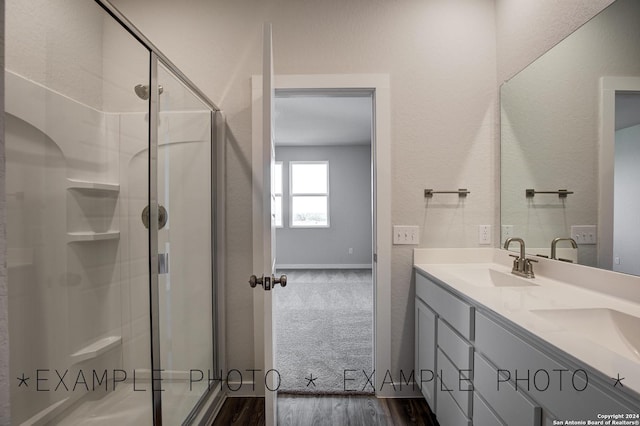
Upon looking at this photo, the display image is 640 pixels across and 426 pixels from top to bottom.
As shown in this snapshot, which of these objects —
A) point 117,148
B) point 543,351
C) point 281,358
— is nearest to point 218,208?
point 117,148

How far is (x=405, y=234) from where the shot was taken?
1.98m

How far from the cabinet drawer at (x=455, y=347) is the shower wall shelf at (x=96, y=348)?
4.72 ft

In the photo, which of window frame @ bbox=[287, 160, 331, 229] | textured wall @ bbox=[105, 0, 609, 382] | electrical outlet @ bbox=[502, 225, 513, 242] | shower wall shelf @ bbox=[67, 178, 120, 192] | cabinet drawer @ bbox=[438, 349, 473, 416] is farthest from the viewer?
window frame @ bbox=[287, 160, 331, 229]

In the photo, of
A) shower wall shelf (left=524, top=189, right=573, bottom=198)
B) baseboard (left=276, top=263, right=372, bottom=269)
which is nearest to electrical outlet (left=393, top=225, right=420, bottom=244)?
shower wall shelf (left=524, top=189, right=573, bottom=198)

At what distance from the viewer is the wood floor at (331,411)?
1.72 meters

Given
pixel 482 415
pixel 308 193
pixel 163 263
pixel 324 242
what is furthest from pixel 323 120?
pixel 482 415

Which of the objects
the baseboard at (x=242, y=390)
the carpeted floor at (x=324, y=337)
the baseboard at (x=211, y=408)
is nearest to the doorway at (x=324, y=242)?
the carpeted floor at (x=324, y=337)

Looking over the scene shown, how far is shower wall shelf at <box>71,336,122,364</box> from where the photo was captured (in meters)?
1.10

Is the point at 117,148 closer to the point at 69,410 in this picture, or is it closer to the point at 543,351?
the point at 69,410

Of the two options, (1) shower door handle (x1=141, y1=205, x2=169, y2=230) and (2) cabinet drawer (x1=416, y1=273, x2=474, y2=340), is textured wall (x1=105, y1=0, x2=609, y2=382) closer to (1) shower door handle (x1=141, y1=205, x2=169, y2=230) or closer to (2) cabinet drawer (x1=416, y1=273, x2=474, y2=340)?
(2) cabinet drawer (x1=416, y1=273, x2=474, y2=340)

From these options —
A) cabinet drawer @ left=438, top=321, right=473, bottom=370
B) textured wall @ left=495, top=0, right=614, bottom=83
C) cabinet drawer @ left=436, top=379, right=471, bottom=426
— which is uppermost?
textured wall @ left=495, top=0, right=614, bottom=83

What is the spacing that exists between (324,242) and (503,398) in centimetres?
560

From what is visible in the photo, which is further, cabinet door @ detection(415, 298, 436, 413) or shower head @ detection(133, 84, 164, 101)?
cabinet door @ detection(415, 298, 436, 413)

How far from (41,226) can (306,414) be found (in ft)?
5.38
